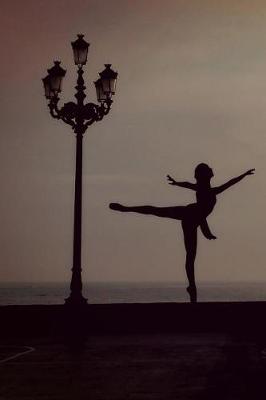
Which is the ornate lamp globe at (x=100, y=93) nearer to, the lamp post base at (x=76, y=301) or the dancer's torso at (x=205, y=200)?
the lamp post base at (x=76, y=301)

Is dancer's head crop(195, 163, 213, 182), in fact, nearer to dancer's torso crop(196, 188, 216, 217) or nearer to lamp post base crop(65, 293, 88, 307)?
dancer's torso crop(196, 188, 216, 217)

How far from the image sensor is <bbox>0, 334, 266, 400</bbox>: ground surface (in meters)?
6.67

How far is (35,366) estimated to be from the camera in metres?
8.44

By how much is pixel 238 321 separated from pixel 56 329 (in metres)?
3.26

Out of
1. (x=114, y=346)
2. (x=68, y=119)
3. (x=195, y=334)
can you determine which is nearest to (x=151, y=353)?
(x=114, y=346)

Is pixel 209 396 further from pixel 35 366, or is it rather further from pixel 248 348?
pixel 248 348

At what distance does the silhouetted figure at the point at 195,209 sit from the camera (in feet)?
38.4

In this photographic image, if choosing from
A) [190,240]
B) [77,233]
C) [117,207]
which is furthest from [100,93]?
[190,240]

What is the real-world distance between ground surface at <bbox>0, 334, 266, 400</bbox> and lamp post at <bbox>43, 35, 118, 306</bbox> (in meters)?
3.89

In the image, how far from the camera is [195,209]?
11.8 m

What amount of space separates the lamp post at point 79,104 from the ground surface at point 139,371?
3891 millimetres

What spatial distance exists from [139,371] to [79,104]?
827 cm

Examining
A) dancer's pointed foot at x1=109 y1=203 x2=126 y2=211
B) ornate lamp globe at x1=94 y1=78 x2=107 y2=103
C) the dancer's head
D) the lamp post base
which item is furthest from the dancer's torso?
ornate lamp globe at x1=94 y1=78 x2=107 y2=103

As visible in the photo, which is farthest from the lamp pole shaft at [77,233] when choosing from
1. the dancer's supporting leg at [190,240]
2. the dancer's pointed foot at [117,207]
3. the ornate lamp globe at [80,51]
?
the dancer's supporting leg at [190,240]
